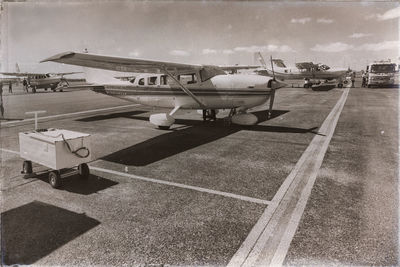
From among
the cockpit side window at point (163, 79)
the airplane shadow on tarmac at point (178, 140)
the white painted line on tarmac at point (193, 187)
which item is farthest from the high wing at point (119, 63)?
the white painted line on tarmac at point (193, 187)

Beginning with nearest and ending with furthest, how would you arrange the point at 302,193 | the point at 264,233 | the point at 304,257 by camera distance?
the point at 304,257 < the point at 264,233 < the point at 302,193

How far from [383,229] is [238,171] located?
2989 millimetres

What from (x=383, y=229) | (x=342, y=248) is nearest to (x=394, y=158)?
(x=383, y=229)

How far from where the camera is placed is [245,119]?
11.3 m

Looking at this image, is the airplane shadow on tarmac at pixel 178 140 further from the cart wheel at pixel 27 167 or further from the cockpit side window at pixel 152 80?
the cockpit side window at pixel 152 80

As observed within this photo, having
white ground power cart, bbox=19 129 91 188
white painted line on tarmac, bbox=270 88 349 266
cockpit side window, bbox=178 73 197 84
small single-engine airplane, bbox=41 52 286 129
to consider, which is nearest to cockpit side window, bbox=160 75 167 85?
small single-engine airplane, bbox=41 52 286 129

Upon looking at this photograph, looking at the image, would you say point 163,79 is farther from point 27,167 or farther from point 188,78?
point 27,167

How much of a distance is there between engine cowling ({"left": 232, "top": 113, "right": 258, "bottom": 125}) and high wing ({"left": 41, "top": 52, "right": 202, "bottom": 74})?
2.52m

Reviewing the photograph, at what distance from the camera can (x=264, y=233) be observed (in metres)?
3.76

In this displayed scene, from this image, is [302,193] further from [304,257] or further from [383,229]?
[304,257]

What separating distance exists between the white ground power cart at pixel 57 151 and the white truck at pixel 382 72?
117 feet

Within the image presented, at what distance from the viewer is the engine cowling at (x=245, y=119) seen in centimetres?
1120

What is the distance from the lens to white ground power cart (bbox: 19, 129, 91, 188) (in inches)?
201

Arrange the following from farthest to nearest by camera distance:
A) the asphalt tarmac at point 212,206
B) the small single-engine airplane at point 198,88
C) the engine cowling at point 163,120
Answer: the engine cowling at point 163,120
the small single-engine airplane at point 198,88
the asphalt tarmac at point 212,206
